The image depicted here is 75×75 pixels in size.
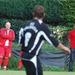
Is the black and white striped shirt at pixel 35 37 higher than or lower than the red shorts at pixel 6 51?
higher

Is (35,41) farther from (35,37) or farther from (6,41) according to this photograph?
(6,41)

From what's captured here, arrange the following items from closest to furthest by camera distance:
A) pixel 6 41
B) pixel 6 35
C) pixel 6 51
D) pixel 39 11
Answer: pixel 39 11 < pixel 6 35 < pixel 6 41 < pixel 6 51

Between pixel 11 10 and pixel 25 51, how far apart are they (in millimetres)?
14111

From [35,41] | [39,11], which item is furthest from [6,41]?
[39,11]

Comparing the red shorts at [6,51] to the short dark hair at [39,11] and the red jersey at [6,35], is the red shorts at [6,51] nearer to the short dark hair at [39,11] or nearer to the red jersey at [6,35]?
the red jersey at [6,35]

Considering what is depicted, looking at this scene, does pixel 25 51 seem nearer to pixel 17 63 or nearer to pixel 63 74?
pixel 63 74

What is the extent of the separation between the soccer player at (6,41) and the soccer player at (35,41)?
25.2 ft

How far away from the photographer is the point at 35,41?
6965 millimetres

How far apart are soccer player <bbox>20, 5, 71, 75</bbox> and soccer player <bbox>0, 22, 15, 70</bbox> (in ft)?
25.2

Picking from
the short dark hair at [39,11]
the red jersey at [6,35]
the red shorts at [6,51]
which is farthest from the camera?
the red shorts at [6,51]

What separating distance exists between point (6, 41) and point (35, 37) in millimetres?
8105

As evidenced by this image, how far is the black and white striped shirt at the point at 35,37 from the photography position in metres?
6.89

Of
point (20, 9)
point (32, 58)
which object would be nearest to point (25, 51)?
point (32, 58)

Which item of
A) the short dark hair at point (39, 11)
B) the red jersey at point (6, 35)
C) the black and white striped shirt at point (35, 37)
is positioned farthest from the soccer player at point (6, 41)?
the short dark hair at point (39, 11)
